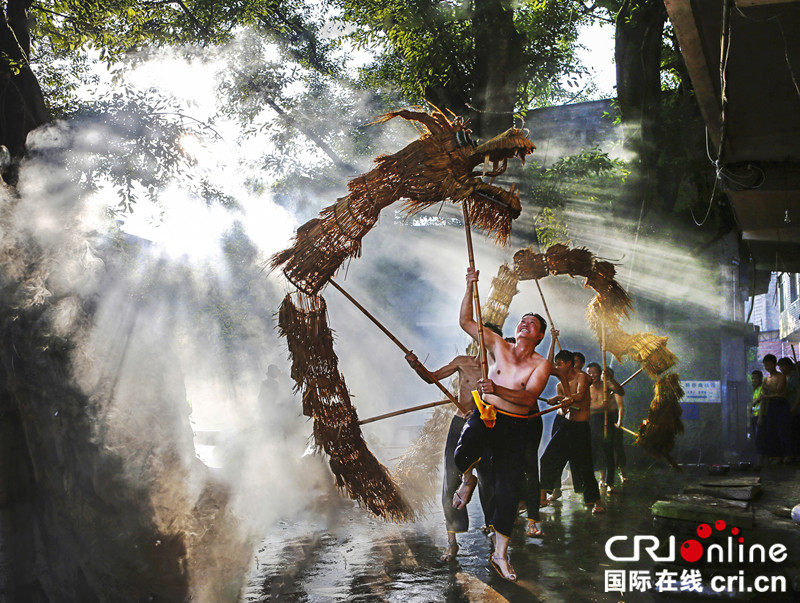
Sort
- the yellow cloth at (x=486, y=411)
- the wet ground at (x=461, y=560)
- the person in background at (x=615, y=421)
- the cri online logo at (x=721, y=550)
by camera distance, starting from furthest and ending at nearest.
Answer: the person in background at (x=615, y=421) < the yellow cloth at (x=486, y=411) < the cri online logo at (x=721, y=550) < the wet ground at (x=461, y=560)

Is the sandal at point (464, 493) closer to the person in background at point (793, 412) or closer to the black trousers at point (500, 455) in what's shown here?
the black trousers at point (500, 455)

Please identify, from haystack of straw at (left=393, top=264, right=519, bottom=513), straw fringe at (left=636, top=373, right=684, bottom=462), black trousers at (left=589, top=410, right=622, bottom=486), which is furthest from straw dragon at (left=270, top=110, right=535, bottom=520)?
straw fringe at (left=636, top=373, right=684, bottom=462)

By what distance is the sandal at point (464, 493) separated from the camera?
5.91 meters

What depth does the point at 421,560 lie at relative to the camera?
602 cm

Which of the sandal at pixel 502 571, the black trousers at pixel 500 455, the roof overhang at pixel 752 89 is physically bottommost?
the sandal at pixel 502 571

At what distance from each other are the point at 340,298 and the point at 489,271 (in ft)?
28.7

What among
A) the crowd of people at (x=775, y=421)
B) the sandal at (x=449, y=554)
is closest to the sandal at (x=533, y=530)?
the sandal at (x=449, y=554)

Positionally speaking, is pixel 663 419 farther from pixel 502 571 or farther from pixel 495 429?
pixel 502 571

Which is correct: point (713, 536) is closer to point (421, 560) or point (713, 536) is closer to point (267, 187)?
point (421, 560)

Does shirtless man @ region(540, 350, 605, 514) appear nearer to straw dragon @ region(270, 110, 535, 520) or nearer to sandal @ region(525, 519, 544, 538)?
sandal @ region(525, 519, 544, 538)

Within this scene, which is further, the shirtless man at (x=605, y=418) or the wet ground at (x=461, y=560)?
the shirtless man at (x=605, y=418)

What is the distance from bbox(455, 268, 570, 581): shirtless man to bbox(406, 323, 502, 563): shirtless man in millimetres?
276

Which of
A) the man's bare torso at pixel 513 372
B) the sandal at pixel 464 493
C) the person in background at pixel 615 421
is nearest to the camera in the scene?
the man's bare torso at pixel 513 372

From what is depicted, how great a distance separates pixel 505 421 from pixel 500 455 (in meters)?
0.28
